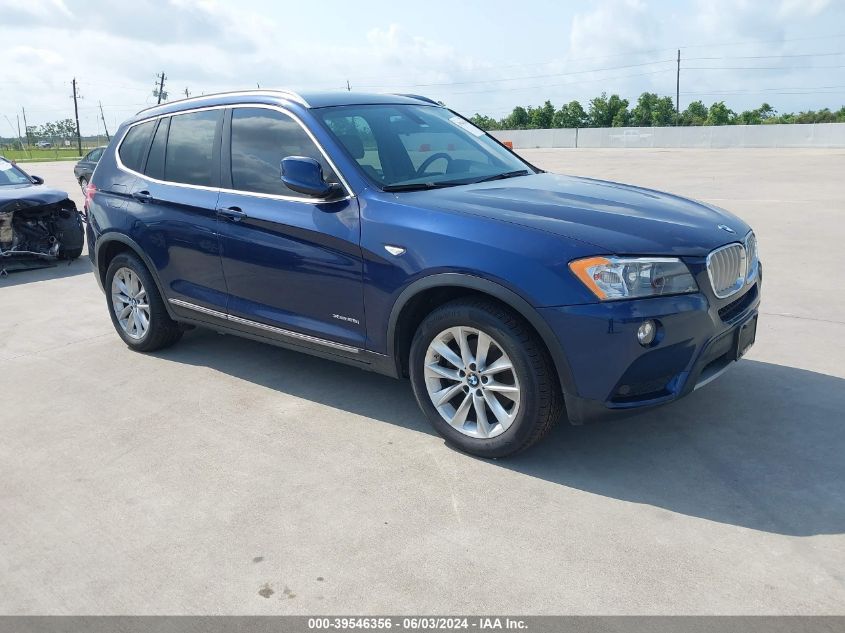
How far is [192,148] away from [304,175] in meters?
1.48

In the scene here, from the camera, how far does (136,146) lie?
18.7 ft

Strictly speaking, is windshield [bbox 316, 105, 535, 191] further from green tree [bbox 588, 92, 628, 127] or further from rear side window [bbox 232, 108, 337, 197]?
green tree [bbox 588, 92, 628, 127]

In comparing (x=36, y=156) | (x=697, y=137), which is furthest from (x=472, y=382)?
(x=36, y=156)

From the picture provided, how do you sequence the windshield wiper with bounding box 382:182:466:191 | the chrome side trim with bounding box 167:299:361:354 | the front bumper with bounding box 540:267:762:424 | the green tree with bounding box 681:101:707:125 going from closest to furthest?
the front bumper with bounding box 540:267:762:424, the windshield wiper with bounding box 382:182:466:191, the chrome side trim with bounding box 167:299:361:354, the green tree with bounding box 681:101:707:125

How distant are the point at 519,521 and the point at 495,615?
653 mm

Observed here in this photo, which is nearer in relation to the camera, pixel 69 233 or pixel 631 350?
pixel 631 350

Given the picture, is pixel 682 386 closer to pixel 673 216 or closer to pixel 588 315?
pixel 588 315

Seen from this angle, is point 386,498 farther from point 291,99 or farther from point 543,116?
point 543,116

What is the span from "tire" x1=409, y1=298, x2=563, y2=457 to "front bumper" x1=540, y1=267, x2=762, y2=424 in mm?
161

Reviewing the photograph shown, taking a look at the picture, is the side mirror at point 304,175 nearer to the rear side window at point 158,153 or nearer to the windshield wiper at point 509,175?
the windshield wiper at point 509,175

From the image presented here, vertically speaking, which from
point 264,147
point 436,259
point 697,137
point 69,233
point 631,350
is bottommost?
point 631,350

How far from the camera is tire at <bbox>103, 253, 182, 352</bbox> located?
5.61 metres

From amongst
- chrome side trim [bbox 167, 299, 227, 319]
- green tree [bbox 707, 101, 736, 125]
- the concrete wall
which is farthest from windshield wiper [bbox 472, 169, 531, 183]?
green tree [bbox 707, 101, 736, 125]

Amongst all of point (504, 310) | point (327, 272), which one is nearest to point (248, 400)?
point (327, 272)
